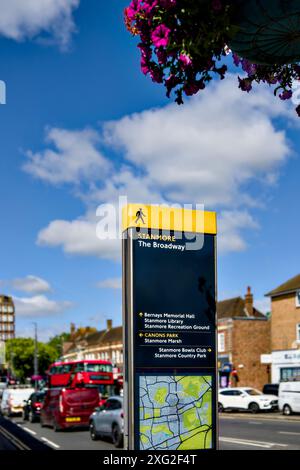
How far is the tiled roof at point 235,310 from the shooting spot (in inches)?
2586

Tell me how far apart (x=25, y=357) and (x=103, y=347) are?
146 feet

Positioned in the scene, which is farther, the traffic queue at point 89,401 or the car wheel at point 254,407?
the car wheel at point 254,407

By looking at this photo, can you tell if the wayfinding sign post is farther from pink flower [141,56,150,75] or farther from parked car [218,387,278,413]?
parked car [218,387,278,413]

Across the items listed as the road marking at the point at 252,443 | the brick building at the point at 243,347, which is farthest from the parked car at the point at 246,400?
the road marking at the point at 252,443

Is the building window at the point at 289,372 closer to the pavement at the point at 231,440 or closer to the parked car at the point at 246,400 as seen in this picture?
the parked car at the point at 246,400

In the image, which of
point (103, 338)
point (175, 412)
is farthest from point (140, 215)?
point (103, 338)

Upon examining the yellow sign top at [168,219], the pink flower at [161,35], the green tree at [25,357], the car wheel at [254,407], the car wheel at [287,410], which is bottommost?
the green tree at [25,357]

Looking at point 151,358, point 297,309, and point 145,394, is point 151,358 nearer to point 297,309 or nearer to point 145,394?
point 145,394

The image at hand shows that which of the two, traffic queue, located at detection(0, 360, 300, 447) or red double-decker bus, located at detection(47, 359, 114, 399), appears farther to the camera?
red double-decker bus, located at detection(47, 359, 114, 399)

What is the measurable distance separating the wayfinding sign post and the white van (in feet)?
106

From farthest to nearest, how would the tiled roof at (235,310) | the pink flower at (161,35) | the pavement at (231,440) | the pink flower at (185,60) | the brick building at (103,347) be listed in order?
1. the brick building at (103,347)
2. the tiled roof at (235,310)
3. the pavement at (231,440)
4. the pink flower at (185,60)
5. the pink flower at (161,35)

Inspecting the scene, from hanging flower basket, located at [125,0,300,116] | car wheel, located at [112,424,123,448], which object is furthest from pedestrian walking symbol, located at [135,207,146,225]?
car wheel, located at [112,424,123,448]

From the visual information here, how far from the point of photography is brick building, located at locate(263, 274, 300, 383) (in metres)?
53.0
